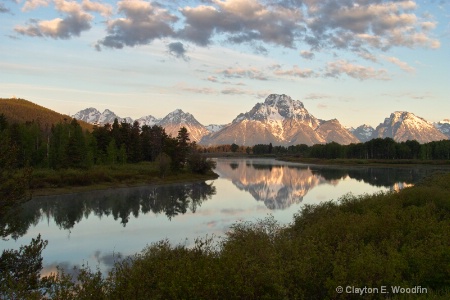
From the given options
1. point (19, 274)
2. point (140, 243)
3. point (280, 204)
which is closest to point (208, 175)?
point (280, 204)

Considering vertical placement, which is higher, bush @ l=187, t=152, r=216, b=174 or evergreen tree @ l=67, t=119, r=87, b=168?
evergreen tree @ l=67, t=119, r=87, b=168

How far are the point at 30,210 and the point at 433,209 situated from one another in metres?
56.0

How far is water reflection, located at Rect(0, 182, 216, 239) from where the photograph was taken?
55.2 m

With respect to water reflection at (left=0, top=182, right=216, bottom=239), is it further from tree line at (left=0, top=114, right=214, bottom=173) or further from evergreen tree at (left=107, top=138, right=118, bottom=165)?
evergreen tree at (left=107, top=138, right=118, bottom=165)

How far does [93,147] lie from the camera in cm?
12162

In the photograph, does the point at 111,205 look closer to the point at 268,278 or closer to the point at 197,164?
the point at 268,278

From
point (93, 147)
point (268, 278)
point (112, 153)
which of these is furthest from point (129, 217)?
point (93, 147)

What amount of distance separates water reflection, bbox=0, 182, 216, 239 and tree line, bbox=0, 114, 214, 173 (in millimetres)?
20635

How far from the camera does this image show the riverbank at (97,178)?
263 ft

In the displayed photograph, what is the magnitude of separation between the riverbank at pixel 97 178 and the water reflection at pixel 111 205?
4.39 metres

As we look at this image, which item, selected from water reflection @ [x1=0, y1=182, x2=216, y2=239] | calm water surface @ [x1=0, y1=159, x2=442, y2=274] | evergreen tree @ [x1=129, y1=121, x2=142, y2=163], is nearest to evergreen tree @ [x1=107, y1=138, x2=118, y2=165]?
evergreen tree @ [x1=129, y1=121, x2=142, y2=163]

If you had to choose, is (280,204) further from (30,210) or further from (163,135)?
(163,135)

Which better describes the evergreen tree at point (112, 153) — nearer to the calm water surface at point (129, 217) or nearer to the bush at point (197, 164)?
the bush at point (197, 164)

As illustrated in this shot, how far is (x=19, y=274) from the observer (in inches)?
768
